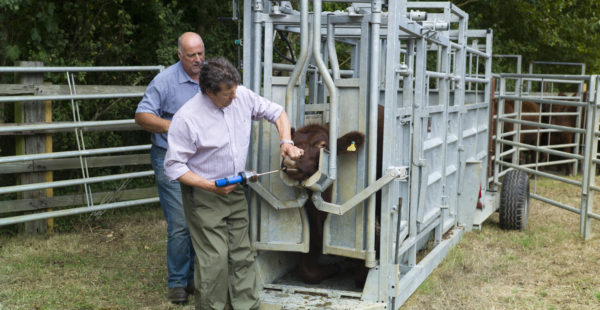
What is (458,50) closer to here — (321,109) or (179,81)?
(321,109)

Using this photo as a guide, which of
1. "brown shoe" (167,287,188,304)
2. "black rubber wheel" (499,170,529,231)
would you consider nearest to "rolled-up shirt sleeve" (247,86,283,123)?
"brown shoe" (167,287,188,304)

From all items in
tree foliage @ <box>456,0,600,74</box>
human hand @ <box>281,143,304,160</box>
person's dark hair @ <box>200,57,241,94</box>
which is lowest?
human hand @ <box>281,143,304,160</box>

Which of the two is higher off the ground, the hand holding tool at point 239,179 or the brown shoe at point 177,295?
the hand holding tool at point 239,179

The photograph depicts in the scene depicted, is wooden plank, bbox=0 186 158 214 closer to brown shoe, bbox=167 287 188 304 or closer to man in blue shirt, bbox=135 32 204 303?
man in blue shirt, bbox=135 32 204 303

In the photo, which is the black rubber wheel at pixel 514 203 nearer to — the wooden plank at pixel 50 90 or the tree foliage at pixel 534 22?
the wooden plank at pixel 50 90

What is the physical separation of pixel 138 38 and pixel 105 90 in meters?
2.50

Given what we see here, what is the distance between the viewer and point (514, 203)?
7.84 metres

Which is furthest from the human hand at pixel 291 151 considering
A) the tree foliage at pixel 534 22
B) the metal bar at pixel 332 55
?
the tree foliage at pixel 534 22

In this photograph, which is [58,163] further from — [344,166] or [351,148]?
[351,148]

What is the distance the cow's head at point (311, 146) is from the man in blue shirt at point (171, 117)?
1.12m

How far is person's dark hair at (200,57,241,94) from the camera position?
12.9 feet

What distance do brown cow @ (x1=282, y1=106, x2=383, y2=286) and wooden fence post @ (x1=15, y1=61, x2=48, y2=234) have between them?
388 cm

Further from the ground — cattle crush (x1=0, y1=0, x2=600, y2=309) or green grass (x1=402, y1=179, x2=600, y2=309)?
cattle crush (x1=0, y1=0, x2=600, y2=309)

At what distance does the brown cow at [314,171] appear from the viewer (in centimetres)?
434
